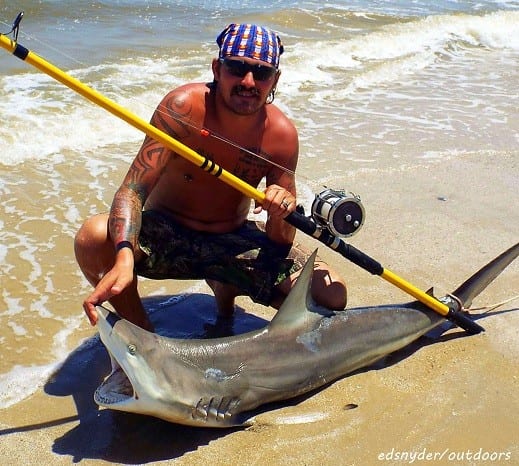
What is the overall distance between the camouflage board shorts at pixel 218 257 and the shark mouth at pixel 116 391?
823mm

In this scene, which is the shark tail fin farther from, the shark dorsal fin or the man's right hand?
the man's right hand

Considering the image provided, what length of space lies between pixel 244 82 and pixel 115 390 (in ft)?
4.54

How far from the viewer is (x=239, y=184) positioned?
289cm

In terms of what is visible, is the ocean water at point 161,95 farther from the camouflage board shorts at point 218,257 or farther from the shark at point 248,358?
the shark at point 248,358

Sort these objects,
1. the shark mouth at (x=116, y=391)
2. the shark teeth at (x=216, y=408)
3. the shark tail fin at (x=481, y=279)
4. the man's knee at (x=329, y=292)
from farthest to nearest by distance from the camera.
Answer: the shark tail fin at (x=481, y=279), the man's knee at (x=329, y=292), the shark teeth at (x=216, y=408), the shark mouth at (x=116, y=391)

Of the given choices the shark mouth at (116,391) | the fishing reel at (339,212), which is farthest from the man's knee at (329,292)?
the shark mouth at (116,391)

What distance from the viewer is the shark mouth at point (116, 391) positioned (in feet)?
7.98

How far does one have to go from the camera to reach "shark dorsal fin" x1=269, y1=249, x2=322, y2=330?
9.50 ft

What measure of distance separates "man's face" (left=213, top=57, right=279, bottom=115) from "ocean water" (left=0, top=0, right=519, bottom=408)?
54.3 inches

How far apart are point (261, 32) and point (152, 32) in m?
9.00

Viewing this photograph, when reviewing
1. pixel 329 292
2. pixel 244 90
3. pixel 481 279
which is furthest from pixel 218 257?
pixel 481 279

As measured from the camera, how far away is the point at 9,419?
2883 mm

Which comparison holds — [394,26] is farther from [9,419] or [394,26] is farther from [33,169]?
[9,419]

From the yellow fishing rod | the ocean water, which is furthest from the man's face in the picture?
the ocean water
